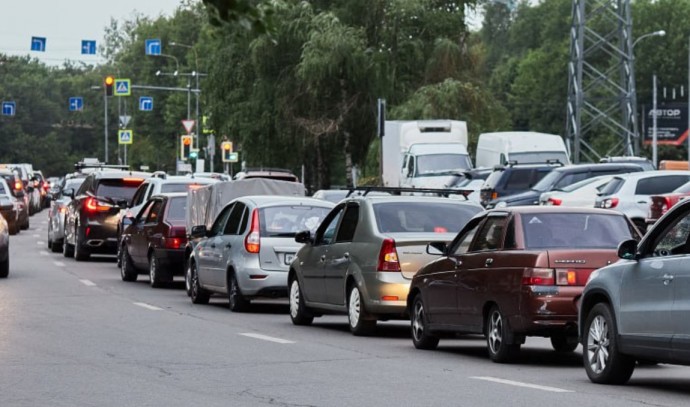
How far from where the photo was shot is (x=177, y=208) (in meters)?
28.5

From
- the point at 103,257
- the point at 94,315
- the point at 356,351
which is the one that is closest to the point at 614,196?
the point at 103,257

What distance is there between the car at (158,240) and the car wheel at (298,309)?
736 cm

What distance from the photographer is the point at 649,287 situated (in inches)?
496

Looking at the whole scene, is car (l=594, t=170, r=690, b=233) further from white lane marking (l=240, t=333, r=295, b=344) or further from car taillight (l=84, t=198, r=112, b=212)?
white lane marking (l=240, t=333, r=295, b=344)

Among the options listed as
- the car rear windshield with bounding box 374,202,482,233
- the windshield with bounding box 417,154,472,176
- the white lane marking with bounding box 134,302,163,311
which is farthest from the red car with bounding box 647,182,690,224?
the windshield with bounding box 417,154,472,176

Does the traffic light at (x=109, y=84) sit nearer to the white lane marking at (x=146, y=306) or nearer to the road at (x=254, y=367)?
the white lane marking at (x=146, y=306)

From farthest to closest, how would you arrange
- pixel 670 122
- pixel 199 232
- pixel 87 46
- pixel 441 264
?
pixel 670 122 < pixel 87 46 < pixel 199 232 < pixel 441 264

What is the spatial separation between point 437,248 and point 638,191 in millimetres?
Answer: 18187

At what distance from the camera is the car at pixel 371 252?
17.8 m

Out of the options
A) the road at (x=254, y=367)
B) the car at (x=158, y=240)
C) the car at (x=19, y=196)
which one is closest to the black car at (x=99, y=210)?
the car at (x=158, y=240)

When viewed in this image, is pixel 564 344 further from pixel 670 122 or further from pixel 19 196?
pixel 670 122

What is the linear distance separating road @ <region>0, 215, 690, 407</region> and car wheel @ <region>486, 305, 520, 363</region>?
163mm

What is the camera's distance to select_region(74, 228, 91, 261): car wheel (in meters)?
36.8

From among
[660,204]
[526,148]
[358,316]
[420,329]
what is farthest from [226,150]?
[420,329]
